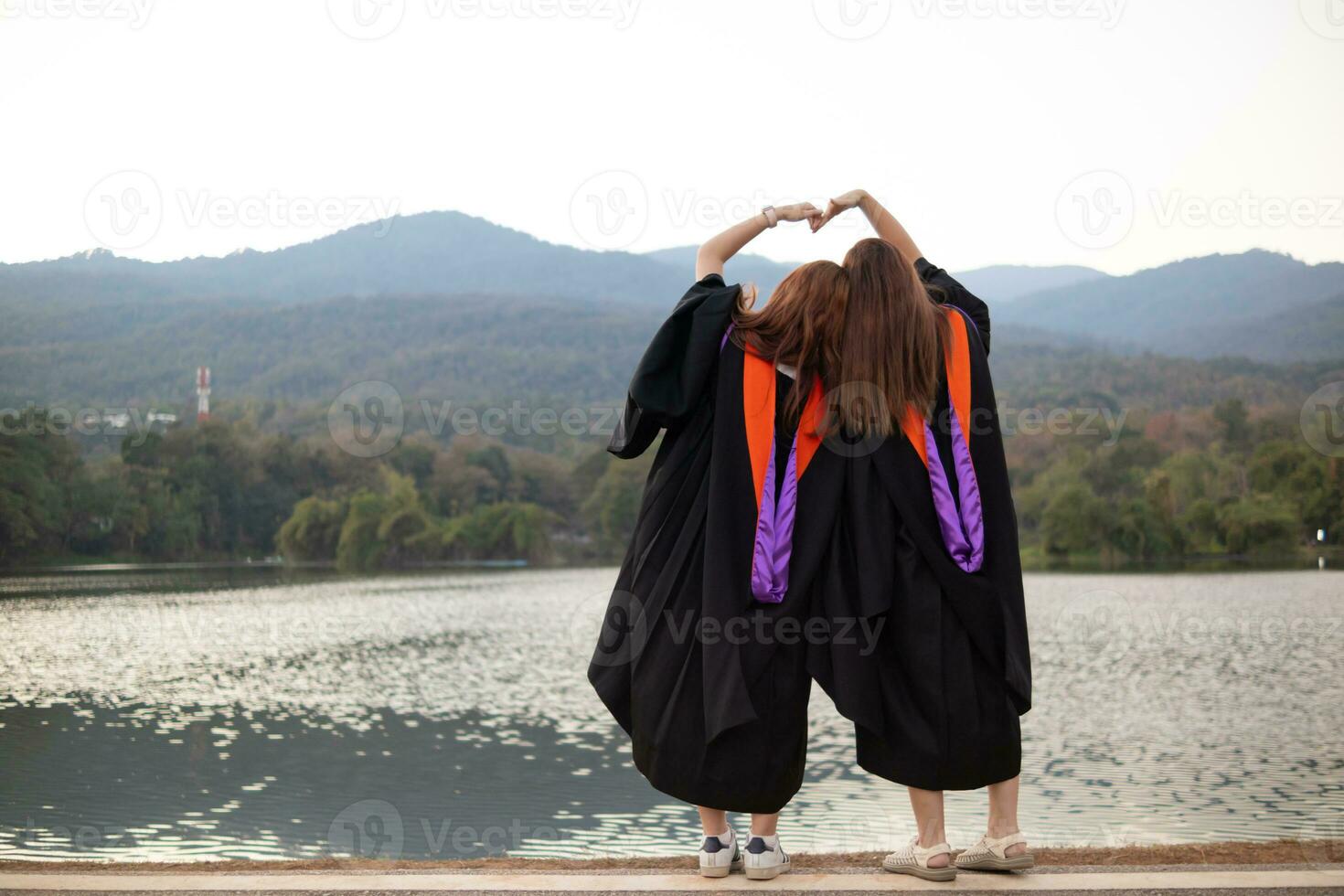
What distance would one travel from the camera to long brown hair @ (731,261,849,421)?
342cm

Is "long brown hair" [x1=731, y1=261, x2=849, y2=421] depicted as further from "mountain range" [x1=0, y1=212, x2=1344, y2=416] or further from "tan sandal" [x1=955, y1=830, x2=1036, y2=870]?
"mountain range" [x1=0, y1=212, x2=1344, y2=416]

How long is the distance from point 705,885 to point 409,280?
19295 centimetres

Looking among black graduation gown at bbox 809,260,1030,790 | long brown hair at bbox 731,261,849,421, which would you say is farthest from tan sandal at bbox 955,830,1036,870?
long brown hair at bbox 731,261,849,421

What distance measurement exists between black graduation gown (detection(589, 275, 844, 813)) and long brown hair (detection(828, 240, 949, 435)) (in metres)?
0.18

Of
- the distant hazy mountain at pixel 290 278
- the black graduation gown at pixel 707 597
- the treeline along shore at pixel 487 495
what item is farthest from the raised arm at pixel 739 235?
the distant hazy mountain at pixel 290 278

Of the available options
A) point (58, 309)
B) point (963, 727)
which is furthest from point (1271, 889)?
point (58, 309)

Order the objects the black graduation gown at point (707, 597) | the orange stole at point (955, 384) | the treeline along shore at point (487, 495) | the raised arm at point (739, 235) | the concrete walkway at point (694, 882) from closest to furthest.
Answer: the concrete walkway at point (694, 882), the black graduation gown at point (707, 597), the orange stole at point (955, 384), the raised arm at point (739, 235), the treeline along shore at point (487, 495)

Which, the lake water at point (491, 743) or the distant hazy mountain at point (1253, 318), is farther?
the distant hazy mountain at point (1253, 318)

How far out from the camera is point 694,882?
3201 mm

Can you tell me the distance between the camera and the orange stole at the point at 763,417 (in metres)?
3.46

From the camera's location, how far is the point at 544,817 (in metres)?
9.77

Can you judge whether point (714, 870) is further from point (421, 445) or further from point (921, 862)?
point (421, 445)

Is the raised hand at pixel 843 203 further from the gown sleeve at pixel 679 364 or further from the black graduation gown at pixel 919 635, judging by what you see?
the black graduation gown at pixel 919 635

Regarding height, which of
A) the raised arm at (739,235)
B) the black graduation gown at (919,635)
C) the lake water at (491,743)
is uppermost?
the raised arm at (739,235)
